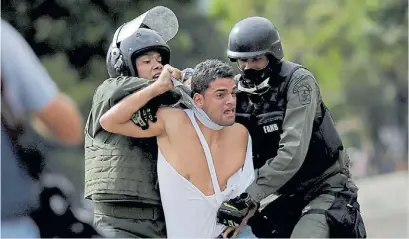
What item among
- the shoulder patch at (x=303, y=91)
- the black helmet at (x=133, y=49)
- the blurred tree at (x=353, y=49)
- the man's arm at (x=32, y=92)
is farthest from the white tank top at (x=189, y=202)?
the blurred tree at (x=353, y=49)

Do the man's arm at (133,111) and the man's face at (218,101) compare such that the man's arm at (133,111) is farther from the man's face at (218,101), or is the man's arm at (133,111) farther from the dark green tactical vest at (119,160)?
the man's face at (218,101)

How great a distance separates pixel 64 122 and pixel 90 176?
5.27 ft

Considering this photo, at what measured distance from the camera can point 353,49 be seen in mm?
26734

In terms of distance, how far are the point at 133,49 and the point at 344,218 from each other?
1381 mm

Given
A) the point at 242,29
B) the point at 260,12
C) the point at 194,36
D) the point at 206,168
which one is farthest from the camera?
the point at 260,12

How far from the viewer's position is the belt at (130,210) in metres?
4.87

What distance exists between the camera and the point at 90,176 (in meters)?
4.90

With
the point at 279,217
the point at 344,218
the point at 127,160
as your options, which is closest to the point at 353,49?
the point at 279,217

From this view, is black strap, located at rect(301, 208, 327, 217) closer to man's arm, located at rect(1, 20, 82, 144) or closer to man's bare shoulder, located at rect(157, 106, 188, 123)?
man's bare shoulder, located at rect(157, 106, 188, 123)

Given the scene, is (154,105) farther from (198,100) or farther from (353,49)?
(353,49)

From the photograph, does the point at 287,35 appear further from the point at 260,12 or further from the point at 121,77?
the point at 121,77

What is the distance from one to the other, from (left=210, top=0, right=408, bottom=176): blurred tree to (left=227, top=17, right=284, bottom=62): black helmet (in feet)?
37.9

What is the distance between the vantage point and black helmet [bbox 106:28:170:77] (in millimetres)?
4938

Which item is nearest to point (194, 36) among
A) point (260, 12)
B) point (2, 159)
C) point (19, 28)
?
point (19, 28)
